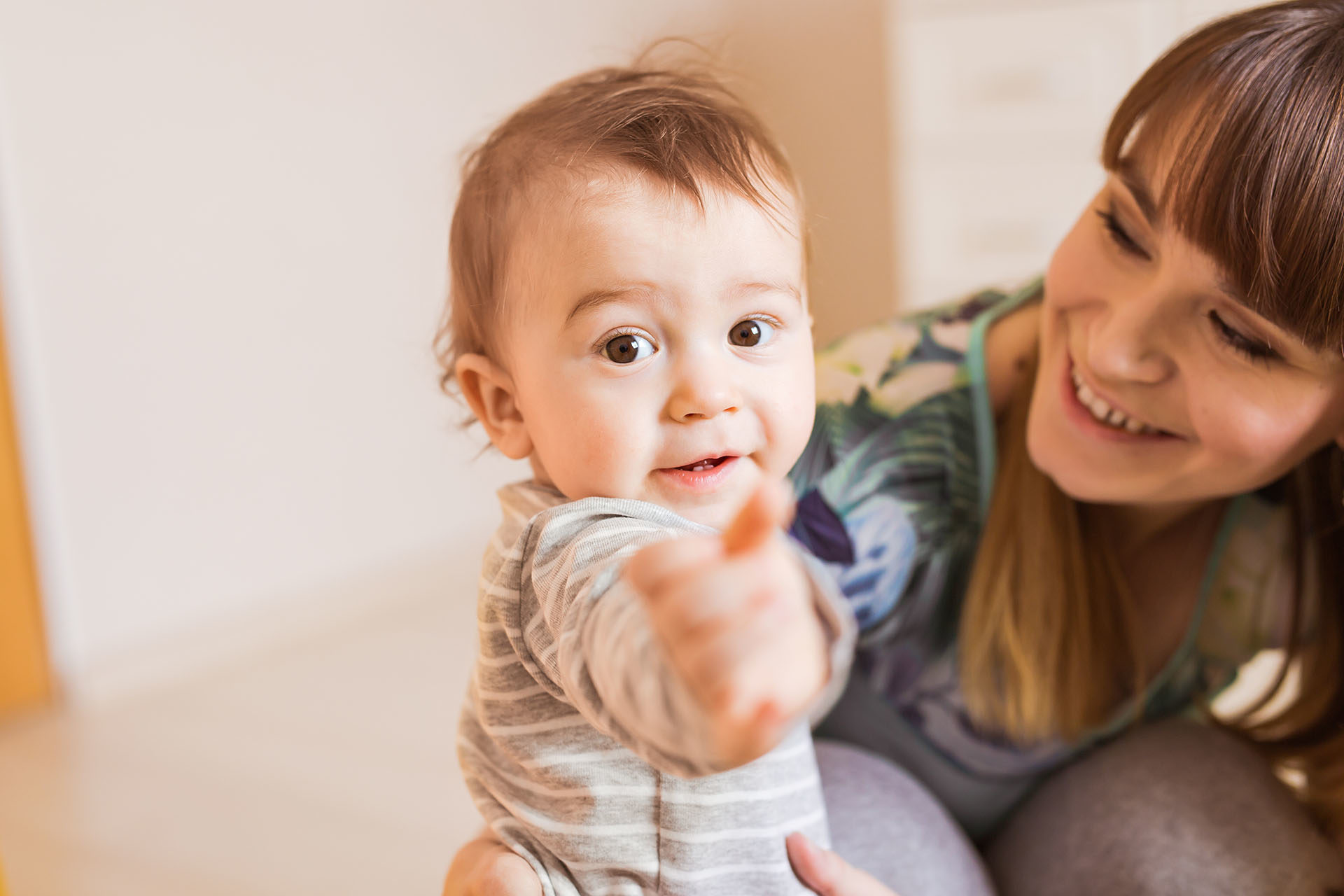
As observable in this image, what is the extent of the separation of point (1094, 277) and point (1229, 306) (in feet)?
0.32

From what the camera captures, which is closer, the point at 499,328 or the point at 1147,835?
the point at 499,328

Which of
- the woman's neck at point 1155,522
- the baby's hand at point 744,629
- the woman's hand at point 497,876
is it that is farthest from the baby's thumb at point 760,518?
the woman's neck at point 1155,522

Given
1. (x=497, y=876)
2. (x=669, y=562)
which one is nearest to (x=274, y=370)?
(x=497, y=876)

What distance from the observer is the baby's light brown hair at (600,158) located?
2.07ft

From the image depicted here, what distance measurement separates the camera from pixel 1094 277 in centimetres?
85

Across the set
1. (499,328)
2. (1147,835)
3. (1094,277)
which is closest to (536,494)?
(499,328)

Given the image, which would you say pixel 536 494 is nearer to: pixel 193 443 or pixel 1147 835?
pixel 1147 835

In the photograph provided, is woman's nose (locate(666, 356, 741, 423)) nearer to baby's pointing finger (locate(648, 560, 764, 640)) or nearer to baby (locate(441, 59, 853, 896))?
baby (locate(441, 59, 853, 896))

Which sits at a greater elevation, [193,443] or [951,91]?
[951,91]

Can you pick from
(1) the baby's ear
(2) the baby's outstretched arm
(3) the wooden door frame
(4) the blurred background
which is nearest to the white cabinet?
(4) the blurred background

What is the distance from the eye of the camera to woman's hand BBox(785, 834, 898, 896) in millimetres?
717

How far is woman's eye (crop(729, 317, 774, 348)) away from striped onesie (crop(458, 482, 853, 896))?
0.10m

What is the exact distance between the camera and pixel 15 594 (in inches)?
73.7

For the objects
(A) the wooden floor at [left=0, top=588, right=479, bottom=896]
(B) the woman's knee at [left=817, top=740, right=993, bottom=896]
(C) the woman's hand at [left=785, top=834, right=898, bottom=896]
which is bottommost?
(A) the wooden floor at [left=0, top=588, right=479, bottom=896]
